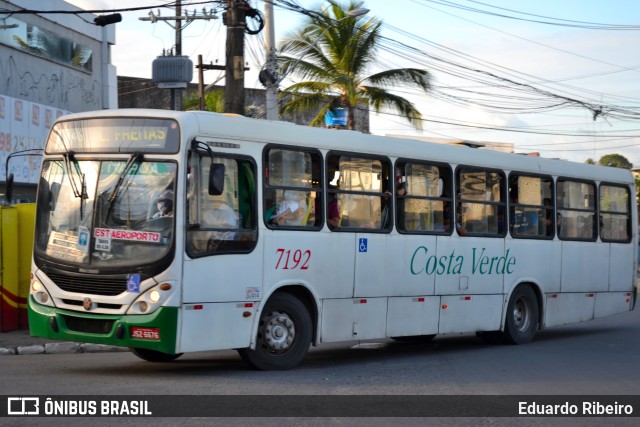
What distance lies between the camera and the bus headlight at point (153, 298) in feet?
33.7

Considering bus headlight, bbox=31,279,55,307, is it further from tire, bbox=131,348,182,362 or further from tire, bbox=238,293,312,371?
tire, bbox=238,293,312,371

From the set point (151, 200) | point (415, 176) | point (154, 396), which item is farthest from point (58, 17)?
point (154, 396)

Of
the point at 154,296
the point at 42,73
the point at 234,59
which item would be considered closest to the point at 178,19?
the point at 42,73

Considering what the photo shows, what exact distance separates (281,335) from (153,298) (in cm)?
196

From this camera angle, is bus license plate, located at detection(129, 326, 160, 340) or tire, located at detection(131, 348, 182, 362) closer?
bus license plate, located at detection(129, 326, 160, 340)

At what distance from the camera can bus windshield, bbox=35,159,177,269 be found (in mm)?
10453

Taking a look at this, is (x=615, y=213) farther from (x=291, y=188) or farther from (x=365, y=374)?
(x=291, y=188)

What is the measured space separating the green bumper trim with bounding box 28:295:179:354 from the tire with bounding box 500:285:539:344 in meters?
7.40

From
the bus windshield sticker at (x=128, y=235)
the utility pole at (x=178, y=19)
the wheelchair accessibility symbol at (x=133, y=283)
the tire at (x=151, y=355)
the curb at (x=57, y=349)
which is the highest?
the utility pole at (x=178, y=19)

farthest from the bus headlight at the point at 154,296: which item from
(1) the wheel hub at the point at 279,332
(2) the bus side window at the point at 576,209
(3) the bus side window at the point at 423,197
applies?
(2) the bus side window at the point at 576,209

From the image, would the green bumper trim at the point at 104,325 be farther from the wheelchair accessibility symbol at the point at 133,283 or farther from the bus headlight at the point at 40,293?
the wheelchair accessibility symbol at the point at 133,283

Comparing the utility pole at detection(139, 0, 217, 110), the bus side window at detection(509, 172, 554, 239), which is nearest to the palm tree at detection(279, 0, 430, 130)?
the utility pole at detection(139, 0, 217, 110)

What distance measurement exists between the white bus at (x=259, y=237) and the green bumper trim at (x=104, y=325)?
2 centimetres

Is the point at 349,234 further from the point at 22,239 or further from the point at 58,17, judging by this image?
the point at 58,17
